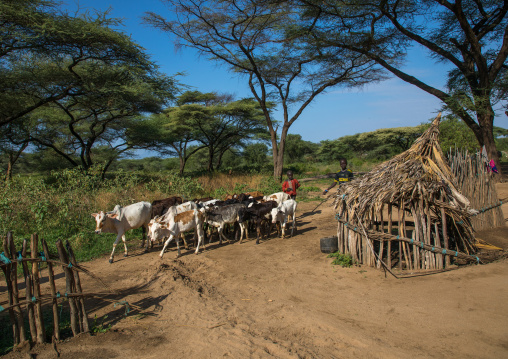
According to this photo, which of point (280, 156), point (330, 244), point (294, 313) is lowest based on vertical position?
point (294, 313)

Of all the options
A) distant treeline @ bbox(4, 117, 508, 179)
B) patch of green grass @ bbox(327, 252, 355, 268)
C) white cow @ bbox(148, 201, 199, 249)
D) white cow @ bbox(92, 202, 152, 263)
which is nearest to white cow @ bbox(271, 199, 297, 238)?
white cow @ bbox(148, 201, 199, 249)

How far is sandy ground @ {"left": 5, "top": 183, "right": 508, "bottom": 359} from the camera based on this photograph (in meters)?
3.81

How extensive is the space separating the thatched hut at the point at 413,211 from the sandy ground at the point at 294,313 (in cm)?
37

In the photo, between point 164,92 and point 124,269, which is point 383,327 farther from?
point 164,92

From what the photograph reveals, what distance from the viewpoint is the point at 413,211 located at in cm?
593

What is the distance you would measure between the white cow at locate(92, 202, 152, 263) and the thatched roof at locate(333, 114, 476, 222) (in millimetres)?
4754

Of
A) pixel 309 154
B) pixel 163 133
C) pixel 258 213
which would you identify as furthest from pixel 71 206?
pixel 309 154

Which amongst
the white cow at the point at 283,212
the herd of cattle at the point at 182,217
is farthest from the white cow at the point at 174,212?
the white cow at the point at 283,212

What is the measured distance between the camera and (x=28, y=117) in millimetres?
18297

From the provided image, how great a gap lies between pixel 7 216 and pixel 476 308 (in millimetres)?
10160

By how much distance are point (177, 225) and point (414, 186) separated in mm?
5005

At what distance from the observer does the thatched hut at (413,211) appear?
575 centimetres

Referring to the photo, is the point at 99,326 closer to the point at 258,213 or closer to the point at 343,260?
the point at 343,260

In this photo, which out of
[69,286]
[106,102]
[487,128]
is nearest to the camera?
[69,286]
